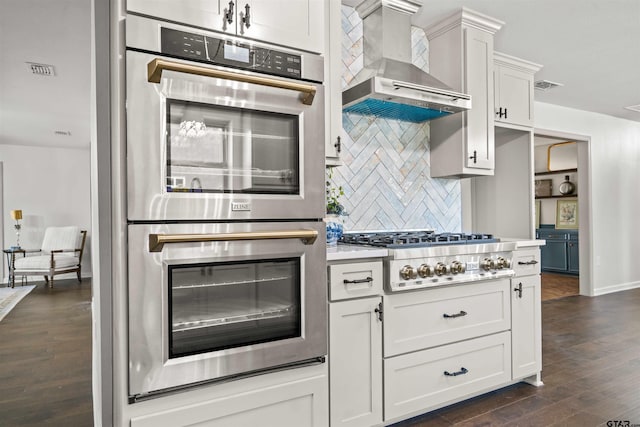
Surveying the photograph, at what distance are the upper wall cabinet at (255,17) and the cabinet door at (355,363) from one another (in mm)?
1182

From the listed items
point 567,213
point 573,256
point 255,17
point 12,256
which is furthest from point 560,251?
point 12,256

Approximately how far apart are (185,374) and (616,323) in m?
4.59

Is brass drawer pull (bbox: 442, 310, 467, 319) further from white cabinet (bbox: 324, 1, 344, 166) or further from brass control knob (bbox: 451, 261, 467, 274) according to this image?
white cabinet (bbox: 324, 1, 344, 166)

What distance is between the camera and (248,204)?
63.9 inches

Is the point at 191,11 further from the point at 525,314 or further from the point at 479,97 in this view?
the point at 525,314

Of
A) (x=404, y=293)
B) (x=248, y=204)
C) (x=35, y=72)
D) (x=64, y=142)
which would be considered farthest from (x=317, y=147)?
(x=64, y=142)

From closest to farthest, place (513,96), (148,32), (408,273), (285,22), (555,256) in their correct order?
(148,32) → (285,22) → (408,273) → (513,96) → (555,256)

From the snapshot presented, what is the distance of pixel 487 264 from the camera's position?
2.44 m

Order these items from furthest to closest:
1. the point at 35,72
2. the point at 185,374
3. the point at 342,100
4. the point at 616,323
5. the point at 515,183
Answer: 1. the point at 616,323
2. the point at 35,72
3. the point at 515,183
4. the point at 342,100
5. the point at 185,374

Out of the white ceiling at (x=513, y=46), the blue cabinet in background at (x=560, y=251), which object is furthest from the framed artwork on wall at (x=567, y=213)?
the white ceiling at (x=513, y=46)

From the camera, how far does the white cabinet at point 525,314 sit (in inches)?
104

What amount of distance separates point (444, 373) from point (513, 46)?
2.78 m

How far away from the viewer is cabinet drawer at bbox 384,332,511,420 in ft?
6.98

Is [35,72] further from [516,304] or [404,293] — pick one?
[516,304]
